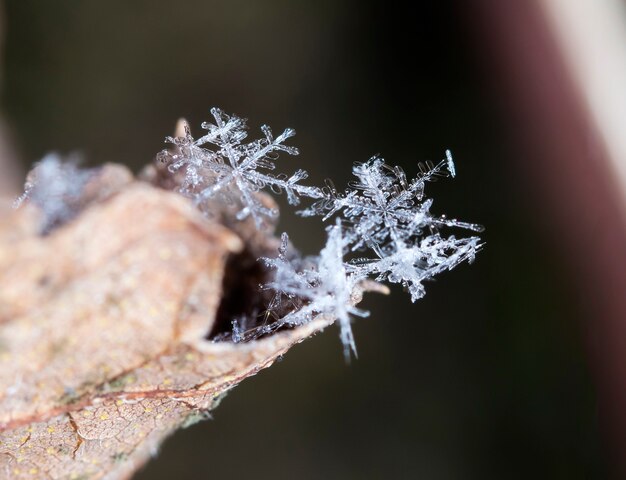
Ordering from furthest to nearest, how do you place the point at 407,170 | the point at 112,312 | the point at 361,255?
1. the point at 407,170
2. the point at 361,255
3. the point at 112,312

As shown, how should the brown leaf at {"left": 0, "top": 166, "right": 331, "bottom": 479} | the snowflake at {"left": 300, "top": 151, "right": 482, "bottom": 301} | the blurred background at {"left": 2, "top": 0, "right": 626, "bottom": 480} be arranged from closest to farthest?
the brown leaf at {"left": 0, "top": 166, "right": 331, "bottom": 479} < the snowflake at {"left": 300, "top": 151, "right": 482, "bottom": 301} < the blurred background at {"left": 2, "top": 0, "right": 626, "bottom": 480}

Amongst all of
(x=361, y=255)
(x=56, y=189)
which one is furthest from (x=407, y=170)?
(x=56, y=189)

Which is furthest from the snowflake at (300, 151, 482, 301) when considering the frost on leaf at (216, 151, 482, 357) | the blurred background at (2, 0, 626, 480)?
the blurred background at (2, 0, 626, 480)

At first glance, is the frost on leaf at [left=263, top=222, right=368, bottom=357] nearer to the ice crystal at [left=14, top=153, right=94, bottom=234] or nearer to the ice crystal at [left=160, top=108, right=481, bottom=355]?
the ice crystal at [left=160, top=108, right=481, bottom=355]

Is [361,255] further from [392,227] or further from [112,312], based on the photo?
[112,312]

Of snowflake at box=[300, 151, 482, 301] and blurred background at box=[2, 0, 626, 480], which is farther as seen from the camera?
blurred background at box=[2, 0, 626, 480]

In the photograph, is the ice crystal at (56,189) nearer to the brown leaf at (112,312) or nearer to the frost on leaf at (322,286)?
the brown leaf at (112,312)
